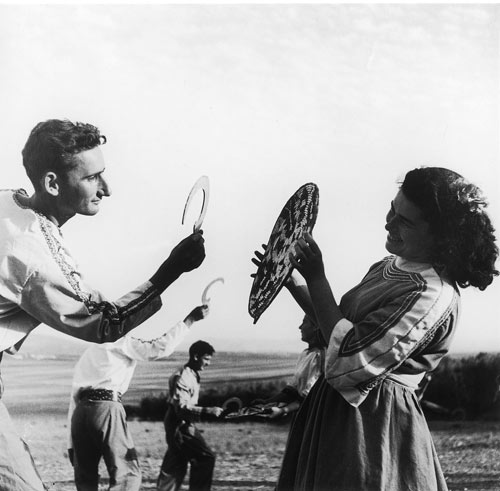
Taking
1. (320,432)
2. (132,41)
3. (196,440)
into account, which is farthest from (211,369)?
(132,41)

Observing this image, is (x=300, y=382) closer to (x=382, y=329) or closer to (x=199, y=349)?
(x=199, y=349)

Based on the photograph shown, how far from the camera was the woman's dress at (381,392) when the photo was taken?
3.14 m

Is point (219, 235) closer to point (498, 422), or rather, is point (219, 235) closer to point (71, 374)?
point (71, 374)

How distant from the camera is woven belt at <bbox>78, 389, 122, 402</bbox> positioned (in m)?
4.01

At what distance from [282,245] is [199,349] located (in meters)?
0.77

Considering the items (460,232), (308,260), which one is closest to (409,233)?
(460,232)

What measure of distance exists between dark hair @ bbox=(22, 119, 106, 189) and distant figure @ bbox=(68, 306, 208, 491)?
2.93 feet

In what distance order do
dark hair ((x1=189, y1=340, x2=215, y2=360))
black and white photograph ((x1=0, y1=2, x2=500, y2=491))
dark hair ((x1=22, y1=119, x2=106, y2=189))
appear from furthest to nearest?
dark hair ((x1=189, y1=340, x2=215, y2=360))
black and white photograph ((x1=0, y1=2, x2=500, y2=491))
dark hair ((x1=22, y1=119, x2=106, y2=189))

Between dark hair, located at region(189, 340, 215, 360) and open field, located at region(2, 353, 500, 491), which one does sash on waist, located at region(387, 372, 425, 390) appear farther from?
dark hair, located at region(189, 340, 215, 360)

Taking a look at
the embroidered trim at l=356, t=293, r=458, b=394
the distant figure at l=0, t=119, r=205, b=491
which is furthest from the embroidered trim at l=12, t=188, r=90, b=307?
the embroidered trim at l=356, t=293, r=458, b=394

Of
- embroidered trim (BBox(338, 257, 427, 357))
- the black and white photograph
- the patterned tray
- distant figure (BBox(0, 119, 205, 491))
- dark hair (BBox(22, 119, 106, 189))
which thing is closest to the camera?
embroidered trim (BBox(338, 257, 427, 357))

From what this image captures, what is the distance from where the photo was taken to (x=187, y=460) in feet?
13.3

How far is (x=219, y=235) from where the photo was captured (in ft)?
13.5

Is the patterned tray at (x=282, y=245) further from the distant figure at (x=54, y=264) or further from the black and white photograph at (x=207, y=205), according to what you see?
the distant figure at (x=54, y=264)
